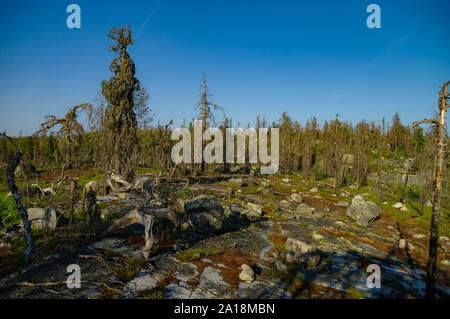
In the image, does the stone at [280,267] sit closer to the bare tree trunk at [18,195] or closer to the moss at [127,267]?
the moss at [127,267]

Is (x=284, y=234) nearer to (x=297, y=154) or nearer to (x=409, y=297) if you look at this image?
(x=409, y=297)

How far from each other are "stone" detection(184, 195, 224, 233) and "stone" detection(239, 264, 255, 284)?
4.04 m

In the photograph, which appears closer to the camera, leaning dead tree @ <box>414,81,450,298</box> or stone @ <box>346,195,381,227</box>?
leaning dead tree @ <box>414,81,450,298</box>

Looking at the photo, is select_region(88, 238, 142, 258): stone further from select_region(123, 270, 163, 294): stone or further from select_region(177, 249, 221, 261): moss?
select_region(177, 249, 221, 261): moss

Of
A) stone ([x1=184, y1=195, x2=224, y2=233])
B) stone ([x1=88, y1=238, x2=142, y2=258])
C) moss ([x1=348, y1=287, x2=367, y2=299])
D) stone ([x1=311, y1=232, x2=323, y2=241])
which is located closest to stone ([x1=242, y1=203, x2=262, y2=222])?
stone ([x1=184, y1=195, x2=224, y2=233])

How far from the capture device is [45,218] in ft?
30.2

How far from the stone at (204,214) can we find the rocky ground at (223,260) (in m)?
0.05

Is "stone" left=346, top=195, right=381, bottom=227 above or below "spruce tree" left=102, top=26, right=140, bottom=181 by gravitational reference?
below

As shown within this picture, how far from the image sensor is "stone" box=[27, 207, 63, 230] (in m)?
9.26

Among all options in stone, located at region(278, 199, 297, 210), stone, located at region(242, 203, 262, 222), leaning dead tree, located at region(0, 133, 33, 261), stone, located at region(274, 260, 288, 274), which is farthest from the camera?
stone, located at region(278, 199, 297, 210)

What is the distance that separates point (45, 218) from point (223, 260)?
293 inches

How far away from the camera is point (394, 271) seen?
1023 cm

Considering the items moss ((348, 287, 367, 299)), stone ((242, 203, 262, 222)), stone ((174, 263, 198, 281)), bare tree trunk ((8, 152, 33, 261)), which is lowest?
moss ((348, 287, 367, 299))

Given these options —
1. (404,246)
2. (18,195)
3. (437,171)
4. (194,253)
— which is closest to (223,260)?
(194,253)
